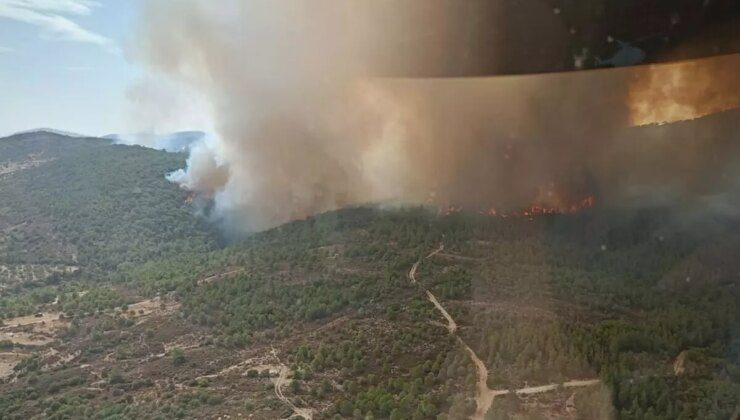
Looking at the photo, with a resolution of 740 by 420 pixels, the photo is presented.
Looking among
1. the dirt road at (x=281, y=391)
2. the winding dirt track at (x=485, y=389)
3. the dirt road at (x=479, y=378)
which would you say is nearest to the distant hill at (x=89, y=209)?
the dirt road at (x=281, y=391)

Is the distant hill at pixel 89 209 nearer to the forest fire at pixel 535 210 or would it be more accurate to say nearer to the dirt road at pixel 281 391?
the forest fire at pixel 535 210

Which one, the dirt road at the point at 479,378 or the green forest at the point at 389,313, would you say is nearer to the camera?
the dirt road at the point at 479,378

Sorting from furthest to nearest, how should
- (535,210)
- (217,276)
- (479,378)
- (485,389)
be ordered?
(535,210), (217,276), (479,378), (485,389)

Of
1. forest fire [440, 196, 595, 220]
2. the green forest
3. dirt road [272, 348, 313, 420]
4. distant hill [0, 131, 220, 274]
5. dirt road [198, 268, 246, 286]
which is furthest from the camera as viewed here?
distant hill [0, 131, 220, 274]

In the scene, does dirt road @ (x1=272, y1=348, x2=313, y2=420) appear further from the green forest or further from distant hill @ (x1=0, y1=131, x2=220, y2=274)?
distant hill @ (x1=0, y1=131, x2=220, y2=274)

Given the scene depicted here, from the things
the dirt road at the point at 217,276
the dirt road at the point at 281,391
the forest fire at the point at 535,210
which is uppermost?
the forest fire at the point at 535,210

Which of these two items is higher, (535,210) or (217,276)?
(535,210)

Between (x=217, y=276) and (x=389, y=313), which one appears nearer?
(x=389, y=313)

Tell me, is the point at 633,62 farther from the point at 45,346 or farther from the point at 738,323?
the point at 45,346

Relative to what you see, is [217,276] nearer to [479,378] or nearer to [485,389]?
[479,378]

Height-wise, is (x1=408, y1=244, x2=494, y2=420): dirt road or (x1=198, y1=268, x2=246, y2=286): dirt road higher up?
(x1=198, y1=268, x2=246, y2=286): dirt road

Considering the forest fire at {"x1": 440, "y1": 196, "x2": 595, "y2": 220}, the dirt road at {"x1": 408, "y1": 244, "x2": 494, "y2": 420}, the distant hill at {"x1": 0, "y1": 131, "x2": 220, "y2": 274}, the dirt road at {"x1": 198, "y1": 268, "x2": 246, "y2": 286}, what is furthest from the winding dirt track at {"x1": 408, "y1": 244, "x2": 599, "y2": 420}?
the distant hill at {"x1": 0, "y1": 131, "x2": 220, "y2": 274}

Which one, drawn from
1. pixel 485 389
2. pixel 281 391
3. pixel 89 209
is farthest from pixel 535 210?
pixel 89 209
